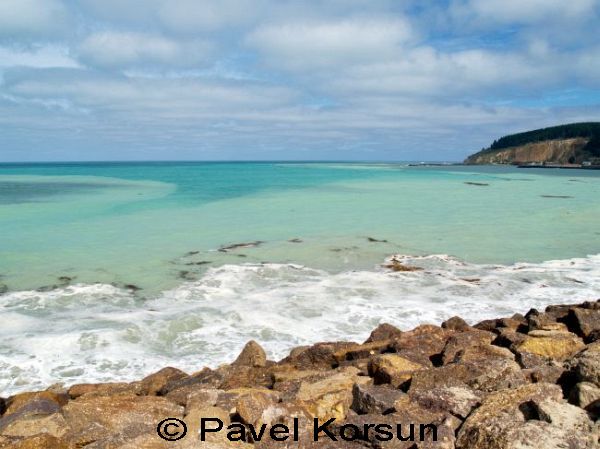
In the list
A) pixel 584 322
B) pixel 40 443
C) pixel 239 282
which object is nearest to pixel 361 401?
pixel 40 443

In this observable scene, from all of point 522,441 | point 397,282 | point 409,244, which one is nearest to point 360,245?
point 409,244

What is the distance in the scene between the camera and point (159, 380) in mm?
6777

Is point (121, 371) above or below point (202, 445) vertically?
below

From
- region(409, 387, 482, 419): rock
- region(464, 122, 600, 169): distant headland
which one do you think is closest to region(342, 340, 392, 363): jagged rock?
region(409, 387, 482, 419): rock

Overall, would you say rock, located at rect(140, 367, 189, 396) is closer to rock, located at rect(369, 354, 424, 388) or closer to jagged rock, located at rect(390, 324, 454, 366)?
rock, located at rect(369, 354, 424, 388)

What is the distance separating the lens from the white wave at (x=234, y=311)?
813 centimetres

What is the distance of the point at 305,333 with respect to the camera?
917 cm

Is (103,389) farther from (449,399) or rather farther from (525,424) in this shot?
(525,424)

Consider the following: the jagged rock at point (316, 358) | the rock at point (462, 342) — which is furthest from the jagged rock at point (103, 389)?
the rock at point (462, 342)

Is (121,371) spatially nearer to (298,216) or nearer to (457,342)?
(457,342)

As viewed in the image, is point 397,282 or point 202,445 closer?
point 202,445

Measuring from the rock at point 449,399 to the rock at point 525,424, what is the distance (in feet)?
0.51

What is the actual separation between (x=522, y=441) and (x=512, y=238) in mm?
15850

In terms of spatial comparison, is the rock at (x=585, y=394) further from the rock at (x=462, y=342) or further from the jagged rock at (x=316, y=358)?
the jagged rock at (x=316, y=358)
